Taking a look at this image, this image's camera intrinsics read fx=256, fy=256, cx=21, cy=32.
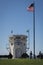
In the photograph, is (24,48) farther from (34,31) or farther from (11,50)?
(34,31)

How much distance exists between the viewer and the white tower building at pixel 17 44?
4603 inches

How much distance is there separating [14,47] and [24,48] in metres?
4.63

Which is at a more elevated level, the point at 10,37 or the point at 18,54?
the point at 10,37

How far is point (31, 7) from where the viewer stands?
43688mm

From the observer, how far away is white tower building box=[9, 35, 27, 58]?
117 meters

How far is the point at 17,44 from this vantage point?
11888 centimetres

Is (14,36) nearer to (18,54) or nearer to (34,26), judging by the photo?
(18,54)

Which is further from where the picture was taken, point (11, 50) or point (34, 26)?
point (11, 50)

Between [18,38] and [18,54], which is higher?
[18,38]

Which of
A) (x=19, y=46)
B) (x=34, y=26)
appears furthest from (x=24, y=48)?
(x=34, y=26)

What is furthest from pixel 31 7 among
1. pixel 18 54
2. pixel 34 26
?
pixel 18 54

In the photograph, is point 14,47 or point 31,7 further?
point 14,47

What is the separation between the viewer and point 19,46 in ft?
387

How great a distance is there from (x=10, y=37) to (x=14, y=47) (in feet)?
Answer: 18.9
